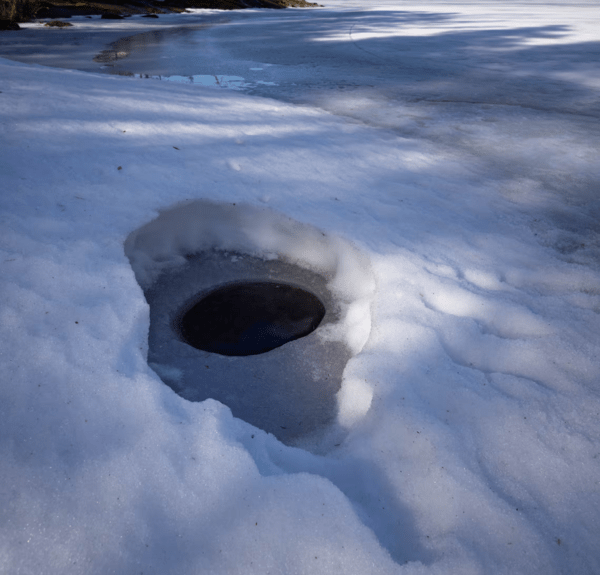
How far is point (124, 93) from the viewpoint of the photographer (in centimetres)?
334

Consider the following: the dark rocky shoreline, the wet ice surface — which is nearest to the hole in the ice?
the wet ice surface

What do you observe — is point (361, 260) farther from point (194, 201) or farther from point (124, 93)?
point (124, 93)

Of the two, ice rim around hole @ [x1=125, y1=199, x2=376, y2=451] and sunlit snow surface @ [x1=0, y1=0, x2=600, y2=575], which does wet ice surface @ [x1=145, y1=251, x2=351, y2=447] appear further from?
sunlit snow surface @ [x1=0, y1=0, x2=600, y2=575]

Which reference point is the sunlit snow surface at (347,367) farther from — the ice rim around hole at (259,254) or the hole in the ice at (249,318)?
the hole in the ice at (249,318)

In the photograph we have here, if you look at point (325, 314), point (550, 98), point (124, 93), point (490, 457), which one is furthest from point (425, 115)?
point (490, 457)

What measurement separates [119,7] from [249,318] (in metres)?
23.2

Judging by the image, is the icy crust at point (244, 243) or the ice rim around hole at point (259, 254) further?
the icy crust at point (244, 243)

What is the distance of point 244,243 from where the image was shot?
7.63 feet

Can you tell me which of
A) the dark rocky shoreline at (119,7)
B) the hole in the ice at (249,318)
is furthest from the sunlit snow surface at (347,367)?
the dark rocky shoreline at (119,7)

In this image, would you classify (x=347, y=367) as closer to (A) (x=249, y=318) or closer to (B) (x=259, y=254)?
(A) (x=249, y=318)

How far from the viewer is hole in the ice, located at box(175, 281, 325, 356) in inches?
73.4

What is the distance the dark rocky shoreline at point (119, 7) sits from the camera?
1492 cm

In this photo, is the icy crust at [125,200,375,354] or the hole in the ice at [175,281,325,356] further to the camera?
the icy crust at [125,200,375,354]

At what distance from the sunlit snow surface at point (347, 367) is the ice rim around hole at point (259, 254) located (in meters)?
0.02
